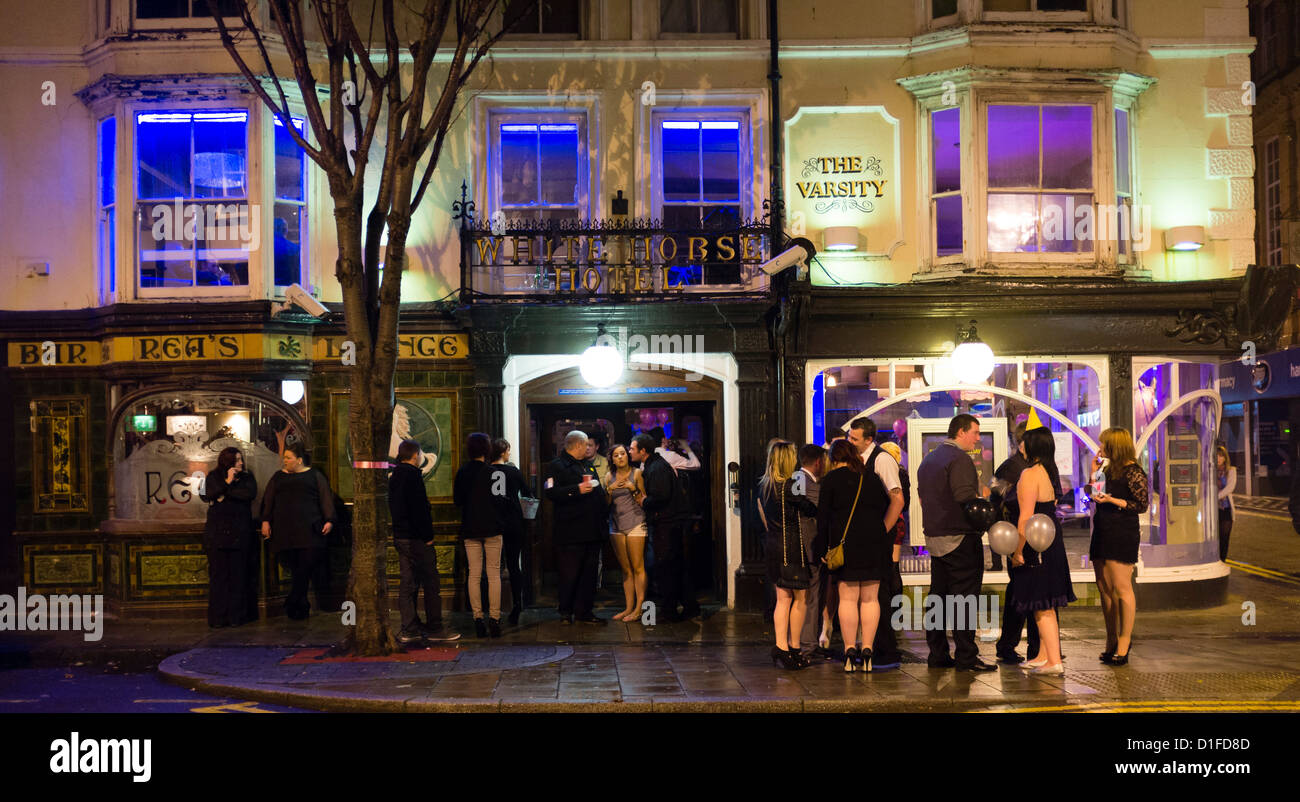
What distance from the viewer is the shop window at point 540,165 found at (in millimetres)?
13711

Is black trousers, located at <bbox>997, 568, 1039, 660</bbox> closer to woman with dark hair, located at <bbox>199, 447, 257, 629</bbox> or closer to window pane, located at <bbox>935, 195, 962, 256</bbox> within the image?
window pane, located at <bbox>935, 195, 962, 256</bbox>

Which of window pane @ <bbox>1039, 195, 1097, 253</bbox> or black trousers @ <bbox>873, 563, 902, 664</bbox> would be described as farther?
window pane @ <bbox>1039, 195, 1097, 253</bbox>

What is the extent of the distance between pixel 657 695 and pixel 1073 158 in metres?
8.48

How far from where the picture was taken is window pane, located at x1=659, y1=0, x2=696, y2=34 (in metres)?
13.9

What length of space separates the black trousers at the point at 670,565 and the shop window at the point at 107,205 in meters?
6.93

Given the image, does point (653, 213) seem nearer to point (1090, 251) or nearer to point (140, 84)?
point (1090, 251)

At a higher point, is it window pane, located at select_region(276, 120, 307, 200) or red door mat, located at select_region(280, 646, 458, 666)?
window pane, located at select_region(276, 120, 307, 200)

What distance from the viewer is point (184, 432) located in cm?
1340

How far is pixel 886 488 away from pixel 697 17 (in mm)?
6728

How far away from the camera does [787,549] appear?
9695mm

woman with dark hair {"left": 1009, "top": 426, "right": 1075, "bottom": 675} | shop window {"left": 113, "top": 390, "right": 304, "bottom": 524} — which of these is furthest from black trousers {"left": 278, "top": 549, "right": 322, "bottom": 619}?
woman with dark hair {"left": 1009, "top": 426, "right": 1075, "bottom": 675}

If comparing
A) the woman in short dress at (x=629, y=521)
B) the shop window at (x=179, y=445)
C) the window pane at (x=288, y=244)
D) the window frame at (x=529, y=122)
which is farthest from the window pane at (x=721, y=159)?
the shop window at (x=179, y=445)

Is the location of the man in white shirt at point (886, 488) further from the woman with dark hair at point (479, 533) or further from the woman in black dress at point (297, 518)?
the woman in black dress at point (297, 518)

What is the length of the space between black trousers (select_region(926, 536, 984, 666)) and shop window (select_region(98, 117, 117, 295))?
384 inches
